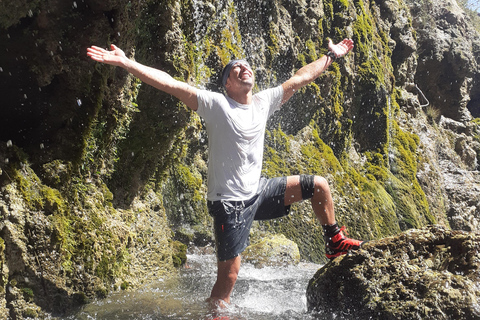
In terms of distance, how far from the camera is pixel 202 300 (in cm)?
421

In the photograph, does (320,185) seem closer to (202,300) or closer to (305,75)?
(305,75)

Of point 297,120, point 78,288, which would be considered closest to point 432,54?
point 297,120

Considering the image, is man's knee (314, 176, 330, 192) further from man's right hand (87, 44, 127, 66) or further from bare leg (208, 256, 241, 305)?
man's right hand (87, 44, 127, 66)

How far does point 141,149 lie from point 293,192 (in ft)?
6.20

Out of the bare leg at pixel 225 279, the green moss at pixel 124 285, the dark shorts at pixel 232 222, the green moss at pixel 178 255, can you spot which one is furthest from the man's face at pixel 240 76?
the green moss at pixel 178 255

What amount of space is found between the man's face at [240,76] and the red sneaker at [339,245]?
1526 millimetres

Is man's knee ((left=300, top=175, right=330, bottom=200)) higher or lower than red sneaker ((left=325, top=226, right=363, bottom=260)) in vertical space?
higher

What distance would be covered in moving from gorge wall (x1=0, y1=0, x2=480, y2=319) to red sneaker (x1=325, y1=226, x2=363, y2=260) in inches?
78.8

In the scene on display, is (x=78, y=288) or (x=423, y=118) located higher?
(x=423, y=118)

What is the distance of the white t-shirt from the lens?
369 centimetres

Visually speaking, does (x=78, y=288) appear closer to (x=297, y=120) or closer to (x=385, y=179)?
(x=297, y=120)

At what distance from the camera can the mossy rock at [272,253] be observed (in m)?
6.77

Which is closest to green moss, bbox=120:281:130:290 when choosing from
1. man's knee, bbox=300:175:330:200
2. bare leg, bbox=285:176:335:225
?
bare leg, bbox=285:176:335:225

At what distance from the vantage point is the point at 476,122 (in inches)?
762
